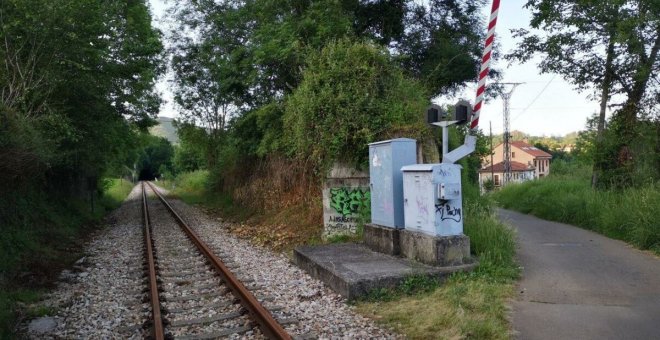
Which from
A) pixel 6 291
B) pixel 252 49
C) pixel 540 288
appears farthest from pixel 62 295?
pixel 252 49

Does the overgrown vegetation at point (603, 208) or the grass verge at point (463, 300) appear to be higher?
the overgrown vegetation at point (603, 208)

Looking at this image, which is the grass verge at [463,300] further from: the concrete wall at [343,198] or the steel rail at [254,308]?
the concrete wall at [343,198]

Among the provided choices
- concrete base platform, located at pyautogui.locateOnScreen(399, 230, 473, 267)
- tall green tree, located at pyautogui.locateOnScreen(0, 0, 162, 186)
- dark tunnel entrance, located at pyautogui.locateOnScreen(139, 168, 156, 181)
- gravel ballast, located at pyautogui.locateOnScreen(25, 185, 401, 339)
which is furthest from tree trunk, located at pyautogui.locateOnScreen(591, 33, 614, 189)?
dark tunnel entrance, located at pyautogui.locateOnScreen(139, 168, 156, 181)

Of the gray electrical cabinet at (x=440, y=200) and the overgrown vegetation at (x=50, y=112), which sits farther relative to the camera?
the overgrown vegetation at (x=50, y=112)

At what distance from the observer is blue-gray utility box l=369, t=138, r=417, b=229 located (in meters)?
8.81

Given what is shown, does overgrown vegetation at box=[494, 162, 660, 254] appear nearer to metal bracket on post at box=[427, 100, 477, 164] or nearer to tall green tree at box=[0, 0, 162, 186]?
metal bracket on post at box=[427, 100, 477, 164]

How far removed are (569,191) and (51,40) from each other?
52.6ft

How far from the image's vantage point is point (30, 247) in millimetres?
10672

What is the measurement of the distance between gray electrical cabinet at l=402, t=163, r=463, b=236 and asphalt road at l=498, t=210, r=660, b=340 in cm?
129

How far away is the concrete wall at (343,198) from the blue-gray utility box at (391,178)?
1.54 meters

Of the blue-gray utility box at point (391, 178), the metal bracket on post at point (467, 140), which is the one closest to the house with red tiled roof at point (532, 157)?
the blue-gray utility box at point (391, 178)

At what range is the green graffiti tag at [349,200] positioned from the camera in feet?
36.0

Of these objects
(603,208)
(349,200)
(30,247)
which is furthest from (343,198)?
(603,208)

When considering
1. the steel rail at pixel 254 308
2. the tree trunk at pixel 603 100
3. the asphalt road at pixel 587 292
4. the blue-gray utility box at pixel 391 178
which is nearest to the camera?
the asphalt road at pixel 587 292
